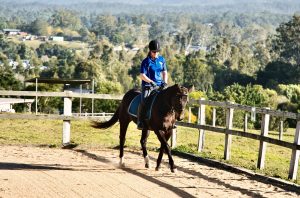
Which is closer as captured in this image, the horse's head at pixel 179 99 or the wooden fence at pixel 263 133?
the horse's head at pixel 179 99

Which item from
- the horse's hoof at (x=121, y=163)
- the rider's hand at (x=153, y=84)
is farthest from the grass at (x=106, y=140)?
the rider's hand at (x=153, y=84)

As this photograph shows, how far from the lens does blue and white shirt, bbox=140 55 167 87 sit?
1216 centimetres

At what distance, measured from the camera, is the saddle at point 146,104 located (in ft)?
39.5

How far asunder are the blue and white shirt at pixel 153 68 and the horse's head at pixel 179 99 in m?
0.96

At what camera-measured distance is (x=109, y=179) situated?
435 inches

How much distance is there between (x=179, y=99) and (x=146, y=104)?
116 cm

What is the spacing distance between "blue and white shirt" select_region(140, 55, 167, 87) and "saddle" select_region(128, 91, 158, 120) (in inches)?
10.5

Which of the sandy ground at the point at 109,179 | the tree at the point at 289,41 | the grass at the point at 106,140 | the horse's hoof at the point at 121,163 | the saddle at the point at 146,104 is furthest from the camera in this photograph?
the tree at the point at 289,41

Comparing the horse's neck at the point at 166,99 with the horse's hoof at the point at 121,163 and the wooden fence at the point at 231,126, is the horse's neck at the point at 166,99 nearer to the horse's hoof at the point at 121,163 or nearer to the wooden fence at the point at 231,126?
the horse's hoof at the point at 121,163

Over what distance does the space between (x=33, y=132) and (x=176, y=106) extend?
827 cm

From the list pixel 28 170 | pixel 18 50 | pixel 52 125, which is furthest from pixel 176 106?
pixel 18 50

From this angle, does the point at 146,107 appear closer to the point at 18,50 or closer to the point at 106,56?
the point at 106,56

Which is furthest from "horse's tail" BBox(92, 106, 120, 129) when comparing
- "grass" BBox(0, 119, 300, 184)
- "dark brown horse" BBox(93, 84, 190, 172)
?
"grass" BBox(0, 119, 300, 184)

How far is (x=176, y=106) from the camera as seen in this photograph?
36.9 ft
